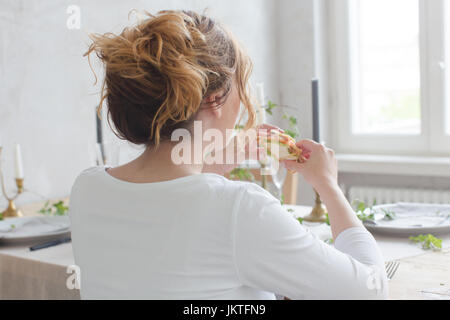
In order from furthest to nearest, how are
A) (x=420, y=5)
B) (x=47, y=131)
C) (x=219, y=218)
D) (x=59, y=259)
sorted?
(x=420, y=5) → (x=47, y=131) → (x=59, y=259) → (x=219, y=218)

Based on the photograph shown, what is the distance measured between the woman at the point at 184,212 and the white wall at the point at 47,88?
1.37 m

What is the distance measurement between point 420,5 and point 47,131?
214 centimetres

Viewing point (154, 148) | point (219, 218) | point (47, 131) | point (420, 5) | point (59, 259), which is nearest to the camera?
point (219, 218)

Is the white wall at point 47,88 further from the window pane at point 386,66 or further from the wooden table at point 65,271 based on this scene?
the window pane at point 386,66

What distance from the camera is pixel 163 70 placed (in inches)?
33.4

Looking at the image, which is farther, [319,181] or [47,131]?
[47,131]

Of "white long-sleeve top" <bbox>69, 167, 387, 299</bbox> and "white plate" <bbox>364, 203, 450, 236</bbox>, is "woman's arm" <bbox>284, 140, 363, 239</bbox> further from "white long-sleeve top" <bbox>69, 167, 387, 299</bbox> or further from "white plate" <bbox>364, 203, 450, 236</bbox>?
"white plate" <bbox>364, 203, 450, 236</bbox>

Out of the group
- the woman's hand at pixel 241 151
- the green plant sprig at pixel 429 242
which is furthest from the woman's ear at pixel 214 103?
the green plant sprig at pixel 429 242

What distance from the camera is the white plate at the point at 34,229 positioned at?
1.55 metres

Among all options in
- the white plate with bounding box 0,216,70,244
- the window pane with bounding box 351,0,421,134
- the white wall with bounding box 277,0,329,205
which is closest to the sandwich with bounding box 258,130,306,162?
the white plate with bounding box 0,216,70,244

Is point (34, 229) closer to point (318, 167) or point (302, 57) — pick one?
point (318, 167)

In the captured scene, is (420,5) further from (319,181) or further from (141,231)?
(141,231)
